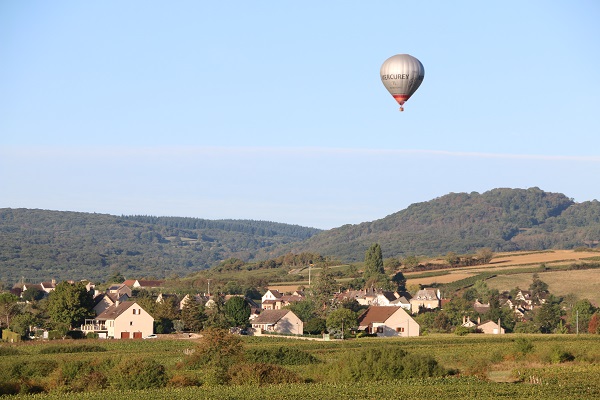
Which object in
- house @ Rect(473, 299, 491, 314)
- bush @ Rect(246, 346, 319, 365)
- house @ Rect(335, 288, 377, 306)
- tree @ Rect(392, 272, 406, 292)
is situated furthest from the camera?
tree @ Rect(392, 272, 406, 292)

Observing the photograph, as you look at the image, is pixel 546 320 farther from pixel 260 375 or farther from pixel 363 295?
pixel 260 375

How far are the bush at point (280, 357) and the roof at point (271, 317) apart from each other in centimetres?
3066

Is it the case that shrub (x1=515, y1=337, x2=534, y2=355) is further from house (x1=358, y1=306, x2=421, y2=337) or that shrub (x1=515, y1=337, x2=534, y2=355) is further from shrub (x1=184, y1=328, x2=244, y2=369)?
house (x1=358, y1=306, x2=421, y2=337)

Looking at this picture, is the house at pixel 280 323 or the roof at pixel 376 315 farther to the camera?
the house at pixel 280 323

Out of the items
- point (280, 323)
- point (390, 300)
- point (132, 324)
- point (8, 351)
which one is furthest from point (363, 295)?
point (8, 351)

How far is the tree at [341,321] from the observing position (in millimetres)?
87625

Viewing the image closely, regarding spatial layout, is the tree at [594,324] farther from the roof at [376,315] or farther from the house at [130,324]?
the house at [130,324]

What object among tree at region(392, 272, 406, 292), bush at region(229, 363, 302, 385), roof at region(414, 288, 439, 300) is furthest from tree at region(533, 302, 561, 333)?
bush at region(229, 363, 302, 385)

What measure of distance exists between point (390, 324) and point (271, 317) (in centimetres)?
1051

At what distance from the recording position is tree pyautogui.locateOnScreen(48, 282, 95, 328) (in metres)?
87.6

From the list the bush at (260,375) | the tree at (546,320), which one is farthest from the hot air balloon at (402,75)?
the tree at (546,320)

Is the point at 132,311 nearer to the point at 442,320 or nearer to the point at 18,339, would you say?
the point at 18,339

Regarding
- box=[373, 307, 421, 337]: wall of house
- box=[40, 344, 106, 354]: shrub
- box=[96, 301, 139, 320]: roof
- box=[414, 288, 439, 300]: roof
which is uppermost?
box=[414, 288, 439, 300]: roof

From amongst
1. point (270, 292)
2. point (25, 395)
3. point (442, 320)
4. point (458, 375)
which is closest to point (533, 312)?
point (442, 320)
